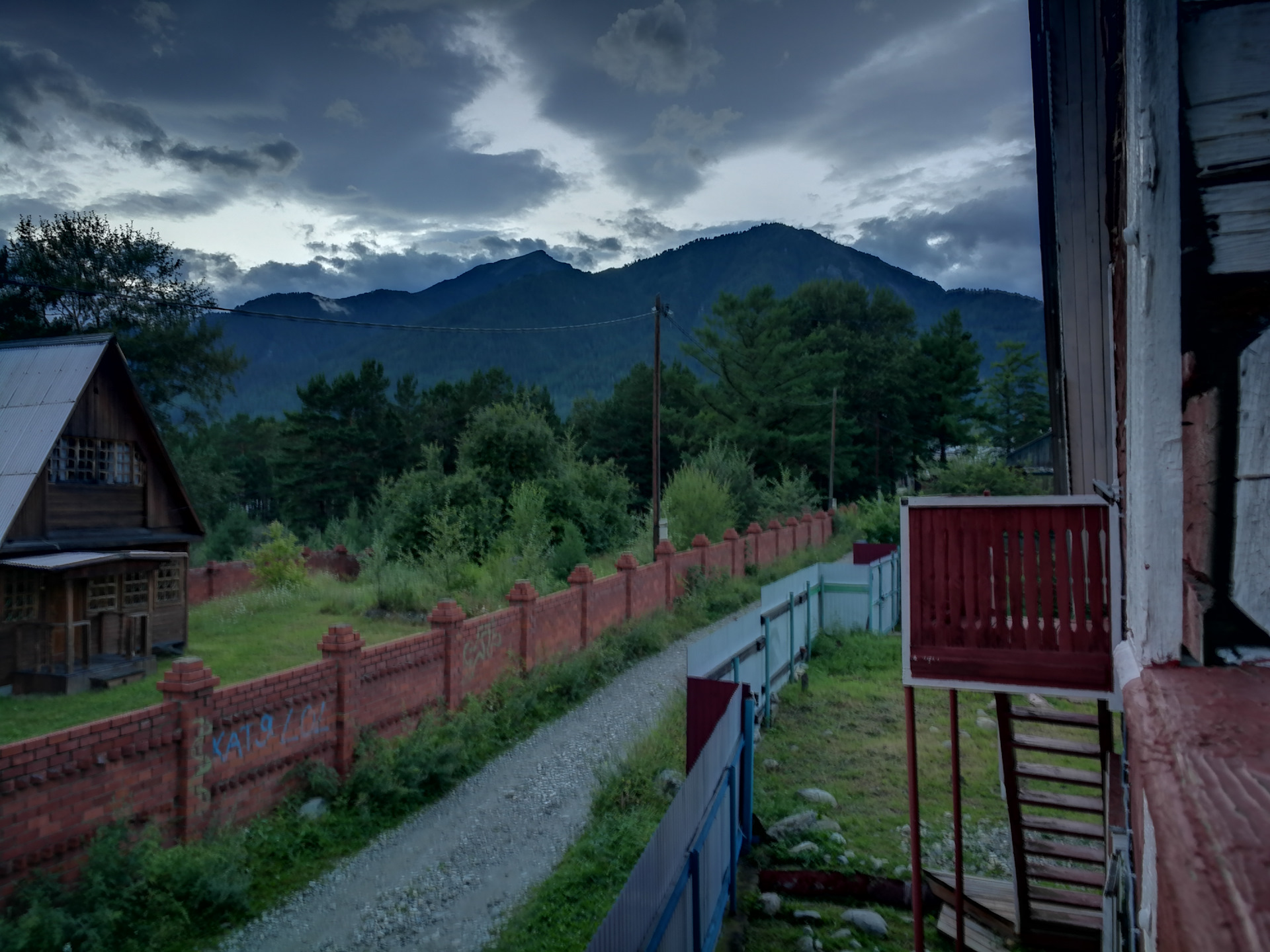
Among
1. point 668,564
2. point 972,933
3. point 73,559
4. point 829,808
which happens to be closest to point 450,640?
point 829,808

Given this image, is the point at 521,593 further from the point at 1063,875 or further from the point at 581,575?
the point at 1063,875

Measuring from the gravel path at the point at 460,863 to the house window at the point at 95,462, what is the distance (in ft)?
32.6

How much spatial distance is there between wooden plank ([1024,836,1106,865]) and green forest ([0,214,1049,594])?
13.0m

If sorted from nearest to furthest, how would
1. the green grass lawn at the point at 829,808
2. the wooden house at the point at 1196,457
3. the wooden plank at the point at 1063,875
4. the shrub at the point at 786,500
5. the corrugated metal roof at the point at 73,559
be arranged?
the wooden house at the point at 1196,457, the wooden plank at the point at 1063,875, the green grass lawn at the point at 829,808, the corrugated metal roof at the point at 73,559, the shrub at the point at 786,500

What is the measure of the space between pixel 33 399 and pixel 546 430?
1312cm

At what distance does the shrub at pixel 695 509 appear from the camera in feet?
87.1

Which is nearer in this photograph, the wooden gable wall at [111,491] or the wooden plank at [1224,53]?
the wooden plank at [1224,53]

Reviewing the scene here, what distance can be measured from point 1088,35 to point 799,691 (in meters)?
10.5

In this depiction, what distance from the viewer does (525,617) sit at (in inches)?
498

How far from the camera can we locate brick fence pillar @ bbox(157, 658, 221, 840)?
6906 millimetres

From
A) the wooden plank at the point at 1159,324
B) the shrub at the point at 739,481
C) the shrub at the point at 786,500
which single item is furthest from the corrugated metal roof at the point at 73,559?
the shrub at the point at 786,500

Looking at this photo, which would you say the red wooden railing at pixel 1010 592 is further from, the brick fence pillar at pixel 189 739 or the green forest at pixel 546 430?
the green forest at pixel 546 430

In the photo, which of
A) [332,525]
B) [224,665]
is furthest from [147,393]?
[224,665]

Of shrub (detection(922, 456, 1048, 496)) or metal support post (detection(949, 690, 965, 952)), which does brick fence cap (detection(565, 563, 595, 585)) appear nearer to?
metal support post (detection(949, 690, 965, 952))
